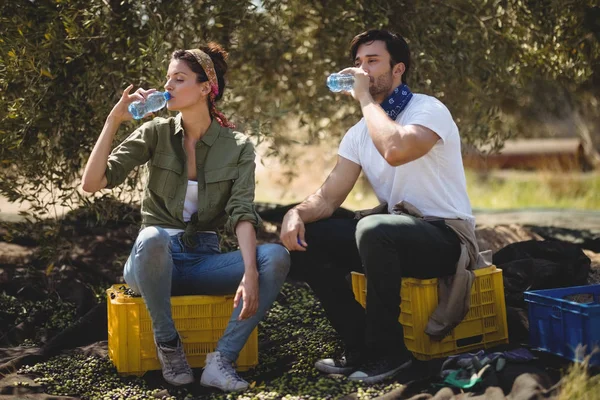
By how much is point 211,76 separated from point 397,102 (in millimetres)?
942

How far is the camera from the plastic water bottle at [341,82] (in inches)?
148

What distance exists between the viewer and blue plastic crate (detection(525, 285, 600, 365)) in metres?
3.28

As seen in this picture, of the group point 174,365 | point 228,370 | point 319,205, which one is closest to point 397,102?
point 319,205

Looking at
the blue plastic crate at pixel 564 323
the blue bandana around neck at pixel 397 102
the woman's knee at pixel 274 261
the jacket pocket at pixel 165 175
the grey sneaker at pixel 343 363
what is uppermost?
the blue bandana around neck at pixel 397 102

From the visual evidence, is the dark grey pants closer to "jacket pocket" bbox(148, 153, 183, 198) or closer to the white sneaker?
the white sneaker

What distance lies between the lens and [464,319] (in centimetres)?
374

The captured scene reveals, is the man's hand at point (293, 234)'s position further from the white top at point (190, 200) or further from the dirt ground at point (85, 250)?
the dirt ground at point (85, 250)

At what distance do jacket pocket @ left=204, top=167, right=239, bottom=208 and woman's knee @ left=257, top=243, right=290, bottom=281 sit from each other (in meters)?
0.36

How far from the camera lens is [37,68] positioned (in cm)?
476

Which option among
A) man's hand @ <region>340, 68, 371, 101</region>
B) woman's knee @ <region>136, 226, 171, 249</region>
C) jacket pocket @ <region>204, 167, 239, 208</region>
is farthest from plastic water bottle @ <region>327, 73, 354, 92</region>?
woman's knee @ <region>136, 226, 171, 249</region>

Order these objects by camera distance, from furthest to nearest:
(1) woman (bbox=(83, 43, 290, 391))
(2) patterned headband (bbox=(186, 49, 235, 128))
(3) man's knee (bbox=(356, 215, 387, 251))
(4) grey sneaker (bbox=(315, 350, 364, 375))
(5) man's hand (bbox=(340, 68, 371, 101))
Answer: (2) patterned headband (bbox=(186, 49, 235, 128)) → (5) man's hand (bbox=(340, 68, 371, 101)) → (4) grey sneaker (bbox=(315, 350, 364, 375)) → (1) woman (bbox=(83, 43, 290, 391)) → (3) man's knee (bbox=(356, 215, 387, 251))

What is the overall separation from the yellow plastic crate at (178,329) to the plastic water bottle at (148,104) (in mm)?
897

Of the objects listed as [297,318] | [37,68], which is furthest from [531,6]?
[37,68]

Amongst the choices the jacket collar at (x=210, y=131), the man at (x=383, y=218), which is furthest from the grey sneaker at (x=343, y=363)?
the jacket collar at (x=210, y=131)
